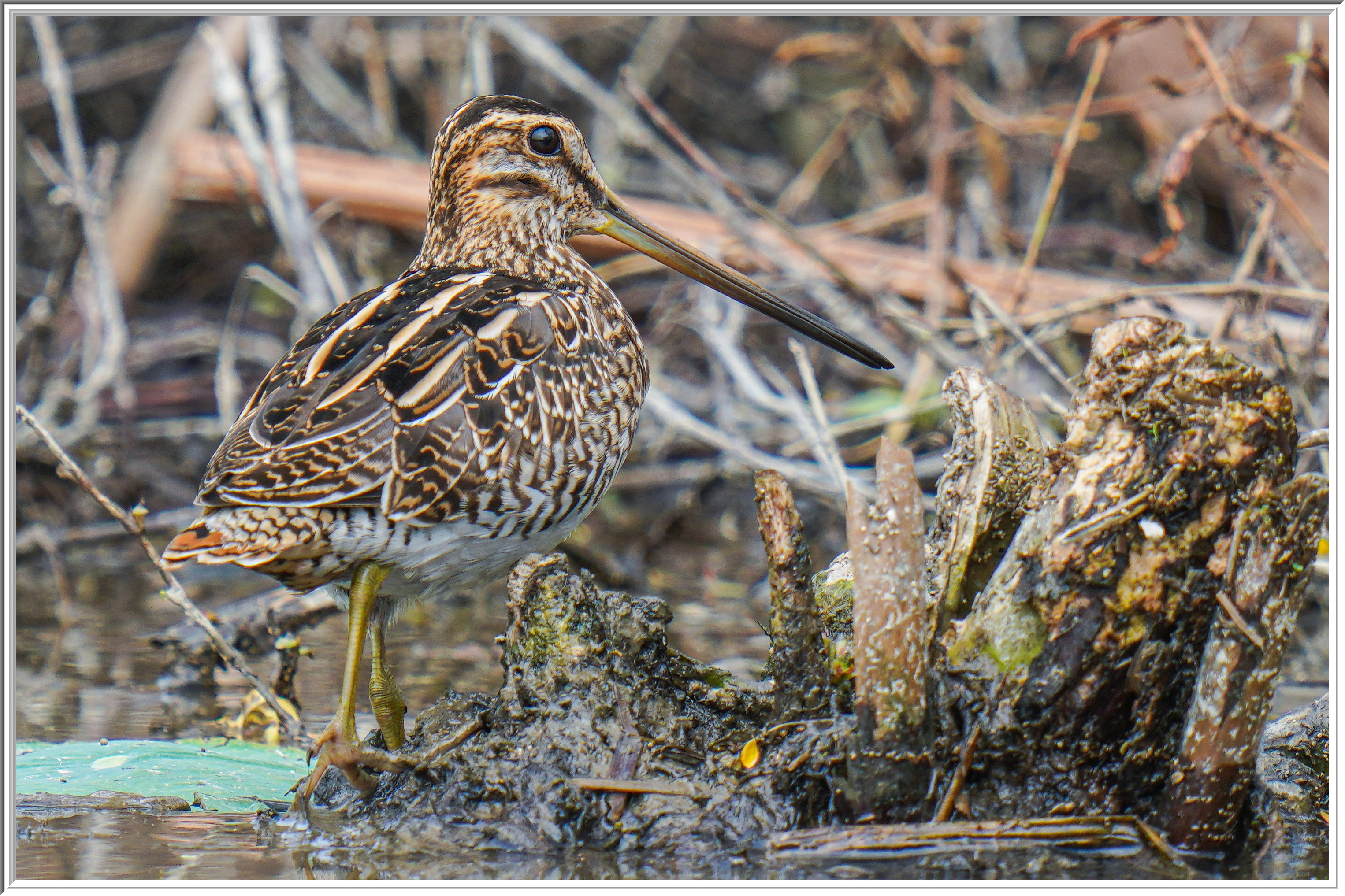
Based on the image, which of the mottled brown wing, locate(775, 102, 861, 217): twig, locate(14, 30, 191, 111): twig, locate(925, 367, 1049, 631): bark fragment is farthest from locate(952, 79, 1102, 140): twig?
locate(14, 30, 191, 111): twig

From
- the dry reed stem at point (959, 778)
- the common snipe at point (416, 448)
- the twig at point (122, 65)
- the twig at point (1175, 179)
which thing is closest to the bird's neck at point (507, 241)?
the common snipe at point (416, 448)

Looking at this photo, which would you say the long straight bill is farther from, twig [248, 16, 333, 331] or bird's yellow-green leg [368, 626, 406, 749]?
twig [248, 16, 333, 331]

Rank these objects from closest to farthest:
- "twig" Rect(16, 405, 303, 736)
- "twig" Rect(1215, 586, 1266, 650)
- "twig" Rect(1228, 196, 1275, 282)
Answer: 1. "twig" Rect(1215, 586, 1266, 650)
2. "twig" Rect(16, 405, 303, 736)
3. "twig" Rect(1228, 196, 1275, 282)

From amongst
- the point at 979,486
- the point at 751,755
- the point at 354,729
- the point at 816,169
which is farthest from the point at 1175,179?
the point at 816,169

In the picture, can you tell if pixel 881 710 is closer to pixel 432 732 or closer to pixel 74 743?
pixel 432 732

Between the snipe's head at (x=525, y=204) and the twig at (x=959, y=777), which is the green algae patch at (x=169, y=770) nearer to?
the snipe's head at (x=525, y=204)

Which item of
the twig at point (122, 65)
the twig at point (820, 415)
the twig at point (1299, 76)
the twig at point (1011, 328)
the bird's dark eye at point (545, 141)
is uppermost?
the twig at point (122, 65)

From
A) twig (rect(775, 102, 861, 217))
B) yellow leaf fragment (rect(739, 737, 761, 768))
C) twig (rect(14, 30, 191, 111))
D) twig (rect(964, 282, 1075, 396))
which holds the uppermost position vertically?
twig (rect(14, 30, 191, 111))
